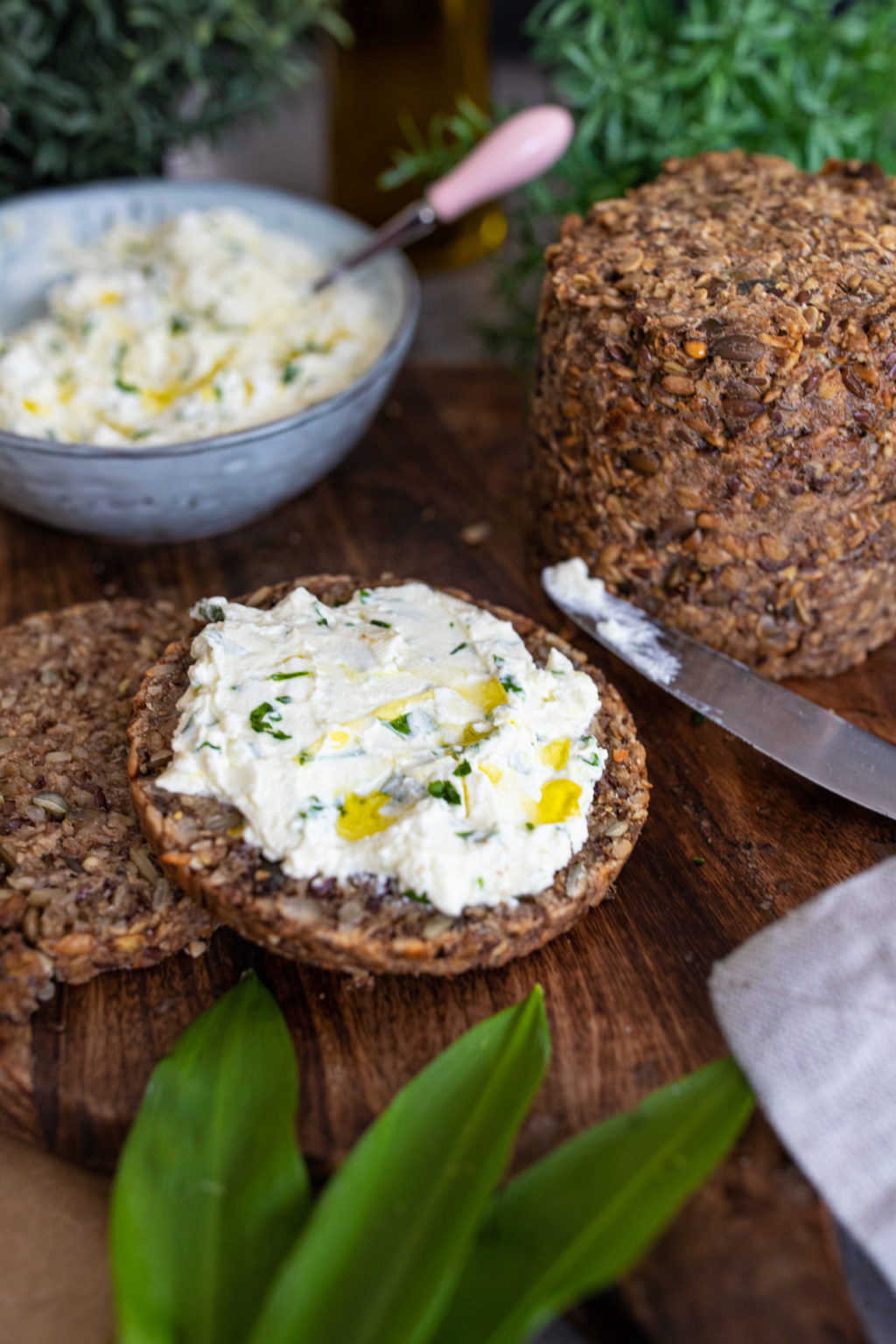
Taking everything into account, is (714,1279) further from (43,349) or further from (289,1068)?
(43,349)

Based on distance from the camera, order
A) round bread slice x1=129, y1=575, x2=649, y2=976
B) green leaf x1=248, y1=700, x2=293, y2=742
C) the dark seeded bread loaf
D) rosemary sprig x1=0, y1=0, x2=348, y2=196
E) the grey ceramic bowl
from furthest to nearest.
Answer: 1. rosemary sprig x1=0, y1=0, x2=348, y2=196
2. the grey ceramic bowl
3. the dark seeded bread loaf
4. green leaf x1=248, y1=700, x2=293, y2=742
5. round bread slice x1=129, y1=575, x2=649, y2=976

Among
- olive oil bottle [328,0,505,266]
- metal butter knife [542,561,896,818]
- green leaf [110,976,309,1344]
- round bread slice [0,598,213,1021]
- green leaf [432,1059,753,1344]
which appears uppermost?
olive oil bottle [328,0,505,266]

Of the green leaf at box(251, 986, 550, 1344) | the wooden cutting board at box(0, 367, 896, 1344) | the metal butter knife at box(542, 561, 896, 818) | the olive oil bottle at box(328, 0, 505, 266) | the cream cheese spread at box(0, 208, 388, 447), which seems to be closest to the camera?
the green leaf at box(251, 986, 550, 1344)

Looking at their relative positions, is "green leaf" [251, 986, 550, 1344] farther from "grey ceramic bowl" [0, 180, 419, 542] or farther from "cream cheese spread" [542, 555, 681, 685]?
"grey ceramic bowl" [0, 180, 419, 542]

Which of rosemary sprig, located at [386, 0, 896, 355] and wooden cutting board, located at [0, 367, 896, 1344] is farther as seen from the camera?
rosemary sprig, located at [386, 0, 896, 355]

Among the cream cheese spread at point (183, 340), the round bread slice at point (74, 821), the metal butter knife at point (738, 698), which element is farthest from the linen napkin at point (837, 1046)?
the cream cheese spread at point (183, 340)

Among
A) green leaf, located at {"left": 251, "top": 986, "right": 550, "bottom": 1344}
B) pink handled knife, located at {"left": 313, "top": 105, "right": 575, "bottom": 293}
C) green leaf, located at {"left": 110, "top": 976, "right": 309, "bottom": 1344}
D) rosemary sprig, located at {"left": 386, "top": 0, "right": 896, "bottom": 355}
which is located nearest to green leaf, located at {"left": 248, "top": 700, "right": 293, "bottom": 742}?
green leaf, located at {"left": 110, "top": 976, "right": 309, "bottom": 1344}
